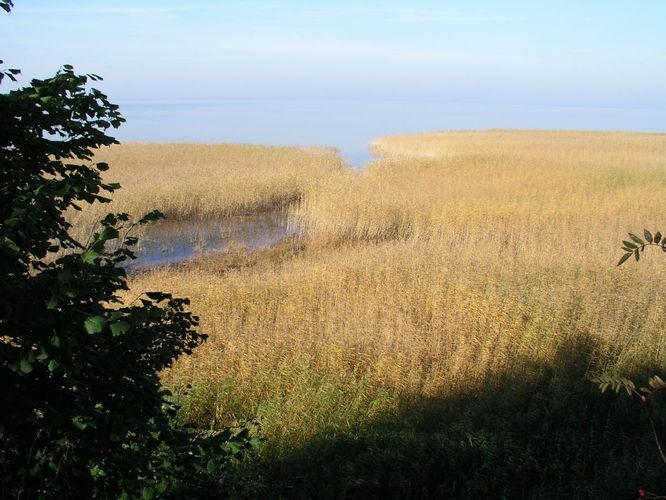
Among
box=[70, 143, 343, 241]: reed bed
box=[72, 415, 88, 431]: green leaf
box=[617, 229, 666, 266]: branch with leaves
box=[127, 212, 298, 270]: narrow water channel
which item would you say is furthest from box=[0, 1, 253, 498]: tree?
box=[70, 143, 343, 241]: reed bed

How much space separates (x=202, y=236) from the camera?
1688 cm

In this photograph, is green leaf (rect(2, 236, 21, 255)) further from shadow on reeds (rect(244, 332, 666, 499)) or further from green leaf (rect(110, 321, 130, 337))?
shadow on reeds (rect(244, 332, 666, 499))

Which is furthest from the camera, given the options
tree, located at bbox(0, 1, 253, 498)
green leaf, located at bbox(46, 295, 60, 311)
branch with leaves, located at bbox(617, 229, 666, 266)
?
tree, located at bbox(0, 1, 253, 498)

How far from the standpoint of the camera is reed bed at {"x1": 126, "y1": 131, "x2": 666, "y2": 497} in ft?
17.7

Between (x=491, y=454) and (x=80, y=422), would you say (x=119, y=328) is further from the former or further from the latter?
(x=491, y=454)

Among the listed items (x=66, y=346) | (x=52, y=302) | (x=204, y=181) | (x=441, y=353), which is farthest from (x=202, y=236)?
(x=52, y=302)

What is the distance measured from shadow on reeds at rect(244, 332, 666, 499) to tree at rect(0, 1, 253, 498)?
2.27m

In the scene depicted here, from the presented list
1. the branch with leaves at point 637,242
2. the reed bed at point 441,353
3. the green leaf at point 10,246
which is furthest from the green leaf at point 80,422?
the reed bed at point 441,353

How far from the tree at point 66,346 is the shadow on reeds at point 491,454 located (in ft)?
7.43

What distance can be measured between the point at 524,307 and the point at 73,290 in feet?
23.0

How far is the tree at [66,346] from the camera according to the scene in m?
2.48

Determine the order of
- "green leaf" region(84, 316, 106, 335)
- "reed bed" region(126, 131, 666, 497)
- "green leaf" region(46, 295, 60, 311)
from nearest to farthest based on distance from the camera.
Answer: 1. "green leaf" region(84, 316, 106, 335)
2. "green leaf" region(46, 295, 60, 311)
3. "reed bed" region(126, 131, 666, 497)

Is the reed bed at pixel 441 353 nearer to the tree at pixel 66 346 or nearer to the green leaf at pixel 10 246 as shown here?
the tree at pixel 66 346

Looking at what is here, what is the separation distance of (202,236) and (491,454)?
12620 mm
